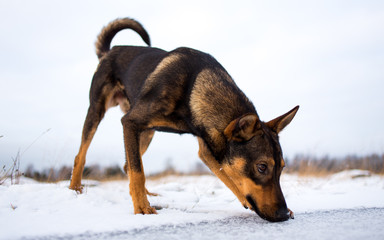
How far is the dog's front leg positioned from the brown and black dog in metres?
0.01

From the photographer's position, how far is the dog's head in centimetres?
302

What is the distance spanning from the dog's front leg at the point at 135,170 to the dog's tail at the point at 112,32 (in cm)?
261

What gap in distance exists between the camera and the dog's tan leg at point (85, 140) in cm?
510

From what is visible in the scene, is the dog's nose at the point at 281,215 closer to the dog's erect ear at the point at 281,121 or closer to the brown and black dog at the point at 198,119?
the brown and black dog at the point at 198,119

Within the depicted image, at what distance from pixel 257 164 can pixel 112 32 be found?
178 inches

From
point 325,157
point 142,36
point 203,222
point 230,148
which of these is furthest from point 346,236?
point 325,157

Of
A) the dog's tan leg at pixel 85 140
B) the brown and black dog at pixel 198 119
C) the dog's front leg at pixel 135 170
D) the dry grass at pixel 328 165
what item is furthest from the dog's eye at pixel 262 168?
the dry grass at pixel 328 165

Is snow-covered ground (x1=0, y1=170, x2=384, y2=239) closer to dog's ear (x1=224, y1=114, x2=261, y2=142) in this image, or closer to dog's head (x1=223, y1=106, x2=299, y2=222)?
dog's head (x1=223, y1=106, x2=299, y2=222)

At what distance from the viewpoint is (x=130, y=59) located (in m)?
5.45

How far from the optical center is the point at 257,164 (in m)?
3.14

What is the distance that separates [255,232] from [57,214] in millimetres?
1860

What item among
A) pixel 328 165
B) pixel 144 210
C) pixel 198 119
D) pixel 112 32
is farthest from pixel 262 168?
pixel 328 165

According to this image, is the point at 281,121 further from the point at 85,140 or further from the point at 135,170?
the point at 85,140

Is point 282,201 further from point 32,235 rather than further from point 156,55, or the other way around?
point 156,55
